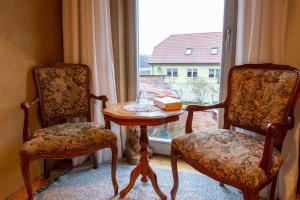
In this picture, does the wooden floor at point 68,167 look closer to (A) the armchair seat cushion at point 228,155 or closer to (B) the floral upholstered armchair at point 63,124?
(B) the floral upholstered armchair at point 63,124

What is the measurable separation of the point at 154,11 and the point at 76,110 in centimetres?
123

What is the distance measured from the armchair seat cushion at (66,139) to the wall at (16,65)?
0.29 m

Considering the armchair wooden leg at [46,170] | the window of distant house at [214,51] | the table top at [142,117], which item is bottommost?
the armchair wooden leg at [46,170]

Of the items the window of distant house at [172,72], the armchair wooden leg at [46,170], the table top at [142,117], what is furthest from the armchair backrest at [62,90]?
the window of distant house at [172,72]

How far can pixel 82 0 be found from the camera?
7.47 ft

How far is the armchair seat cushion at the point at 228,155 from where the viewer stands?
130cm

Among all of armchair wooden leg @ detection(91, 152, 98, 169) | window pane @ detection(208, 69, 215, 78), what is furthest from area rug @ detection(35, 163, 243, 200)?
window pane @ detection(208, 69, 215, 78)

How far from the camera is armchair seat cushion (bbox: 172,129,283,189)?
4.27 feet

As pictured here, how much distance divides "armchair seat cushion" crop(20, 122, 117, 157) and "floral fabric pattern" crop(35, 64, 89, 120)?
0.26 m

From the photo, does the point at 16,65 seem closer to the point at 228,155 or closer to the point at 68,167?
the point at 68,167

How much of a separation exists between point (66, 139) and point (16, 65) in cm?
75

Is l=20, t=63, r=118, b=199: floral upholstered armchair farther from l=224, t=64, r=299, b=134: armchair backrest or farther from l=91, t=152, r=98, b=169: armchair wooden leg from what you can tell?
l=224, t=64, r=299, b=134: armchair backrest

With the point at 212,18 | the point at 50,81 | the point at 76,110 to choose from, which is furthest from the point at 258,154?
the point at 50,81

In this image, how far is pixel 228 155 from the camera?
144 centimetres
